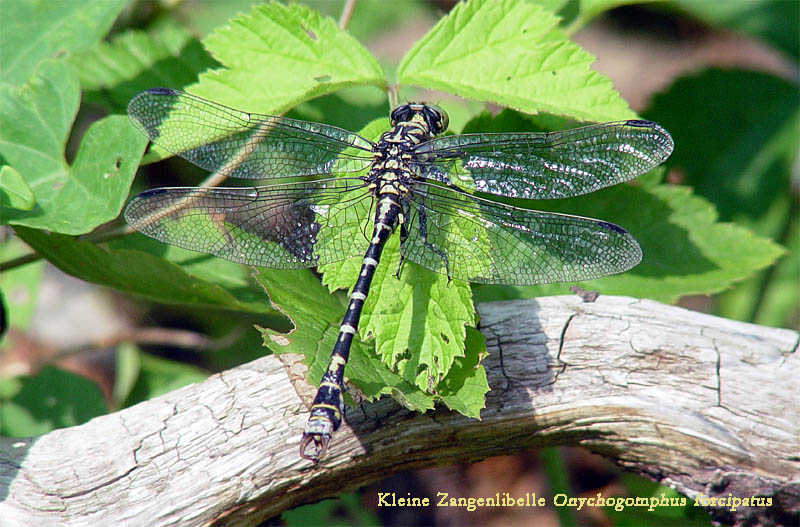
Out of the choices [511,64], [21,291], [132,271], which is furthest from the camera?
[21,291]

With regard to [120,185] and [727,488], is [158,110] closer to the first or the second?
[120,185]

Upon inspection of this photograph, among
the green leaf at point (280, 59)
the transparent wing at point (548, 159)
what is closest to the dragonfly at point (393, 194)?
the transparent wing at point (548, 159)

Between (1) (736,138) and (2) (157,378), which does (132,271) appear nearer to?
(2) (157,378)

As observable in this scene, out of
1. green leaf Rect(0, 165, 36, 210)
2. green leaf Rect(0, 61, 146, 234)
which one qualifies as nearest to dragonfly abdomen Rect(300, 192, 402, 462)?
green leaf Rect(0, 61, 146, 234)

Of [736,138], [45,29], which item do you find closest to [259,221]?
[45,29]

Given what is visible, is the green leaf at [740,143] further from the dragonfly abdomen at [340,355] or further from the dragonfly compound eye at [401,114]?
the dragonfly abdomen at [340,355]
